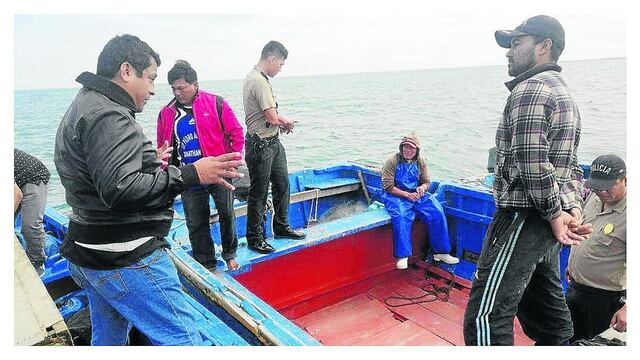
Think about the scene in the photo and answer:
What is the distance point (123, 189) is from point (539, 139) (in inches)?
71.1

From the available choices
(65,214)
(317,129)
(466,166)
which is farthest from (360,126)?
(65,214)

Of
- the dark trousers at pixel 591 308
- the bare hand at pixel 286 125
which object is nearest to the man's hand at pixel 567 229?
the dark trousers at pixel 591 308

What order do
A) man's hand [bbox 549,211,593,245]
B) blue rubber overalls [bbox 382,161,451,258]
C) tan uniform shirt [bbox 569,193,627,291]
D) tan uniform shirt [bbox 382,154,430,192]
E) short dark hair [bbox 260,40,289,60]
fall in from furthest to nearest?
tan uniform shirt [bbox 382,154,430,192] < blue rubber overalls [bbox 382,161,451,258] < short dark hair [bbox 260,40,289,60] < tan uniform shirt [bbox 569,193,627,291] < man's hand [bbox 549,211,593,245]

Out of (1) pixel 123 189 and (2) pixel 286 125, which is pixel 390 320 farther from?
(1) pixel 123 189

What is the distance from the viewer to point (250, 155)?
372cm

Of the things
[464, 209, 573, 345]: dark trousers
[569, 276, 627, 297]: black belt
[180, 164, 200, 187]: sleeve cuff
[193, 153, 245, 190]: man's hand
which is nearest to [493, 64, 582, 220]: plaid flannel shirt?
[464, 209, 573, 345]: dark trousers

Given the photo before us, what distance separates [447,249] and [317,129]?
2509cm

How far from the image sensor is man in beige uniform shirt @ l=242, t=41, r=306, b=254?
360cm

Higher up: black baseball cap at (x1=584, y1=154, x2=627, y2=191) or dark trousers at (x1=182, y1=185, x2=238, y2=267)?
black baseball cap at (x1=584, y1=154, x2=627, y2=191)

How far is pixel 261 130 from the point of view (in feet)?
12.1

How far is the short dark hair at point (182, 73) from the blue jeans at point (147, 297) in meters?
1.62

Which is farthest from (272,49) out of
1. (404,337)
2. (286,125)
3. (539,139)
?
(404,337)

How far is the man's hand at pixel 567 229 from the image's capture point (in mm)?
2094

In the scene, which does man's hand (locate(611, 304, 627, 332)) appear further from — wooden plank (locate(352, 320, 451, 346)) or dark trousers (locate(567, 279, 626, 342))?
wooden plank (locate(352, 320, 451, 346))
